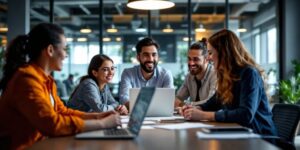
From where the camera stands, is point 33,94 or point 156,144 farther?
point 33,94

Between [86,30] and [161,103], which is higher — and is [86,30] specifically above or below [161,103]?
above

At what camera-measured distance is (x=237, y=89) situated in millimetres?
2557

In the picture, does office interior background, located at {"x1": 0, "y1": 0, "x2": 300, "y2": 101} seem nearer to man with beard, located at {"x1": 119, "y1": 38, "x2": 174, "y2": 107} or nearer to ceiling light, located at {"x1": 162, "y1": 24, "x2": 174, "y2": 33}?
ceiling light, located at {"x1": 162, "y1": 24, "x2": 174, "y2": 33}

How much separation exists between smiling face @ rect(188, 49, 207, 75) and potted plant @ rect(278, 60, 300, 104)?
3.67m

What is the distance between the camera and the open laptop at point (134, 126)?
1.80 metres

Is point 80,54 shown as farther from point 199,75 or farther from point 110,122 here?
point 110,122

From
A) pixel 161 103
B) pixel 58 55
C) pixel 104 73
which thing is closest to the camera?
pixel 58 55

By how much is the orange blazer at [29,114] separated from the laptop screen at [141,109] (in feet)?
0.81

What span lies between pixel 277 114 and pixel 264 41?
7.52 metres

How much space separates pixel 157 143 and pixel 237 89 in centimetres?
103

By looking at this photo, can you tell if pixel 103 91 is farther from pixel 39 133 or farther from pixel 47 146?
pixel 47 146

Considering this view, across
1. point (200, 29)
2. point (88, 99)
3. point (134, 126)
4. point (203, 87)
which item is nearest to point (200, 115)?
point (134, 126)

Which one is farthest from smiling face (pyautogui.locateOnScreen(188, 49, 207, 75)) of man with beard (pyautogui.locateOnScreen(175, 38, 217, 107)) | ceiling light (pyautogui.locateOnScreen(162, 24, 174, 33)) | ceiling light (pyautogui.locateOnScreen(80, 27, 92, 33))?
ceiling light (pyautogui.locateOnScreen(80, 27, 92, 33))

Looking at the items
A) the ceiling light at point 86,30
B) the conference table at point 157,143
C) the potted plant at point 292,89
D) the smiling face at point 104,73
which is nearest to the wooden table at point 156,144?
the conference table at point 157,143
